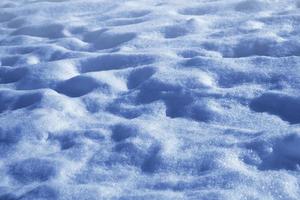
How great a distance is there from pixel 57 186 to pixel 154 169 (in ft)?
1.41

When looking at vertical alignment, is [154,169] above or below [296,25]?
below

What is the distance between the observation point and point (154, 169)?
1742mm

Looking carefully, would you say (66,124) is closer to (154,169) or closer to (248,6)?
(154,169)

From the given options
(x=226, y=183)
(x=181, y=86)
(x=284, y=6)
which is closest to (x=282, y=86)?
(x=181, y=86)

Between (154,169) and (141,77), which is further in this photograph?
(141,77)

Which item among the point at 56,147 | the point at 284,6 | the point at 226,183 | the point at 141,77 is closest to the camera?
the point at 226,183

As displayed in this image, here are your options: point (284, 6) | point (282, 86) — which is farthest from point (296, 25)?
point (282, 86)

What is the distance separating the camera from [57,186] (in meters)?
1.66

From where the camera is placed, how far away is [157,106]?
221 cm

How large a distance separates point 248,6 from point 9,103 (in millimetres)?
2194

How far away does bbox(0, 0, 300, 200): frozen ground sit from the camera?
1.66 metres

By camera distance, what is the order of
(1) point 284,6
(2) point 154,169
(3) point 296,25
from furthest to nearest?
1. (1) point 284,6
2. (3) point 296,25
3. (2) point 154,169

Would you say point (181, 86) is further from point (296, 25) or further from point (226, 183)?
point (296, 25)

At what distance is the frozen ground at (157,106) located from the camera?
1658 millimetres
